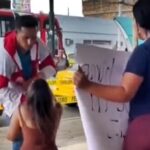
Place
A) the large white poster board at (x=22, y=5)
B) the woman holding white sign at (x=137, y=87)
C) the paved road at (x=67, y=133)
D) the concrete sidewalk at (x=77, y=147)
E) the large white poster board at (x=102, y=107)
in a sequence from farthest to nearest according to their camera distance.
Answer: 1. the large white poster board at (x=22, y=5)
2. the paved road at (x=67, y=133)
3. the concrete sidewalk at (x=77, y=147)
4. the large white poster board at (x=102, y=107)
5. the woman holding white sign at (x=137, y=87)

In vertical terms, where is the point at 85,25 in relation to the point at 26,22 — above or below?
below

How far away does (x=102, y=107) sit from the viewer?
2.74 m

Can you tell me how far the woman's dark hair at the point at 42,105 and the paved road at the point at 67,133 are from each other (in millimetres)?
3320

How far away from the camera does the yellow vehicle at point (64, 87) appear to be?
10391 mm

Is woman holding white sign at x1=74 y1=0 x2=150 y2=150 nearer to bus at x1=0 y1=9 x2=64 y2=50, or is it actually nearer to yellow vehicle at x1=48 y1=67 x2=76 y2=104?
yellow vehicle at x1=48 y1=67 x2=76 y2=104

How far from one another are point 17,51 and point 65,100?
6.78 m

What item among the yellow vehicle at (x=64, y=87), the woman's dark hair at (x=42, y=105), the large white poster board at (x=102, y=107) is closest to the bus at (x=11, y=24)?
the yellow vehicle at (x=64, y=87)

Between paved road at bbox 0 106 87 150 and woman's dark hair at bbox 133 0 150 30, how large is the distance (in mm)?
4337

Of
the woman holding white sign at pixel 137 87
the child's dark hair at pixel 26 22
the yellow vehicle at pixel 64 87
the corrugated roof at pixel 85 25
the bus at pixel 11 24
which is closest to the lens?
the woman holding white sign at pixel 137 87

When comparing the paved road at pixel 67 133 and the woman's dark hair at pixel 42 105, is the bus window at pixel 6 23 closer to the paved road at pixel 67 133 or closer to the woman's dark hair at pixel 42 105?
the paved road at pixel 67 133

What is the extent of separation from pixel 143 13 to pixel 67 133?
224 inches

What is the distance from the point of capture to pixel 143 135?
93.3 inches

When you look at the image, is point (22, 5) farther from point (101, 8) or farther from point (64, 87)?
point (101, 8)

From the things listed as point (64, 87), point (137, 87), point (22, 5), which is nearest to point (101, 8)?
point (22, 5)
